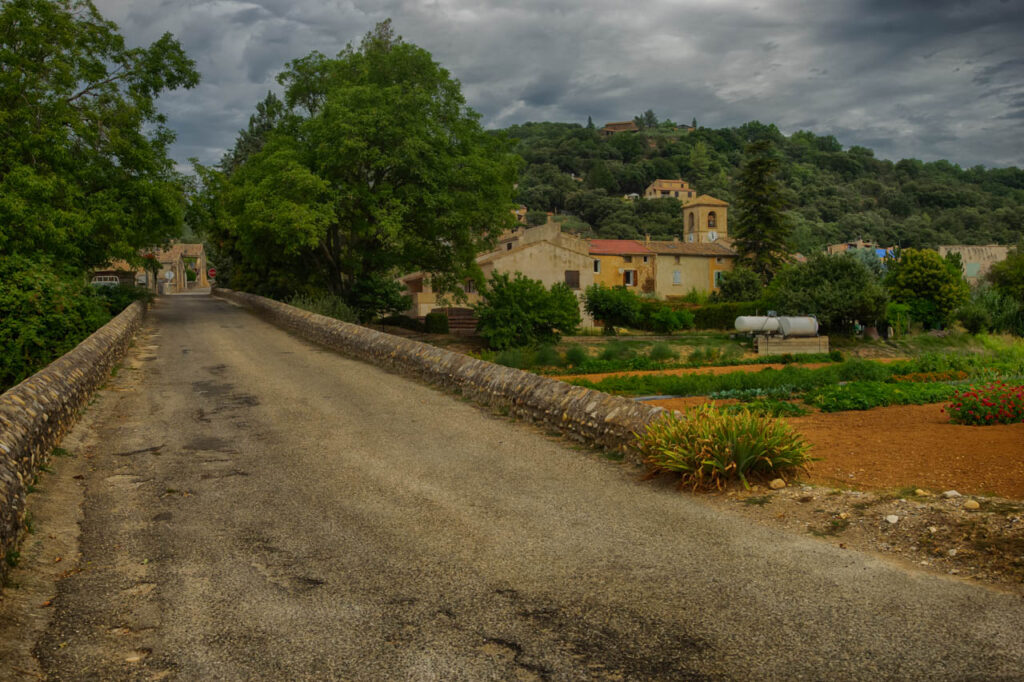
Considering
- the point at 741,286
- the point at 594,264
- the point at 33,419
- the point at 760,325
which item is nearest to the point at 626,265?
the point at 594,264

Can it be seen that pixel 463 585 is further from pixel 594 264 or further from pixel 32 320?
pixel 594 264

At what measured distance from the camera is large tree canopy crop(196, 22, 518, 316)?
29562mm

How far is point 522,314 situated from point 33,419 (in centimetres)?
2347

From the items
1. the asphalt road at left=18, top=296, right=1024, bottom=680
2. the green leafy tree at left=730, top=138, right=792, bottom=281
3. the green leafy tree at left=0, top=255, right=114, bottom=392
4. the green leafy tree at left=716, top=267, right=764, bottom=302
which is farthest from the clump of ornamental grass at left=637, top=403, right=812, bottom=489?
the green leafy tree at left=730, top=138, right=792, bottom=281

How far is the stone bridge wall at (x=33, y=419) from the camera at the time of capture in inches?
230

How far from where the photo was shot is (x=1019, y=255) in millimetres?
43969

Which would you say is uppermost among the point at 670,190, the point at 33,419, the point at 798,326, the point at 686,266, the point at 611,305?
the point at 670,190

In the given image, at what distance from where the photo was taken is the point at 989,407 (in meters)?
11.3

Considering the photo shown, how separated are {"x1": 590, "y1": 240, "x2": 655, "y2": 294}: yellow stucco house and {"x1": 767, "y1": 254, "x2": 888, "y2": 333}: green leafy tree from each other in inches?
1092

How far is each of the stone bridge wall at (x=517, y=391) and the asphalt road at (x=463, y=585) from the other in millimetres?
575

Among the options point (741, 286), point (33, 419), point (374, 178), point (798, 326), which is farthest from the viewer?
point (741, 286)

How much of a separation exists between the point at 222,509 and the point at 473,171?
1013 inches

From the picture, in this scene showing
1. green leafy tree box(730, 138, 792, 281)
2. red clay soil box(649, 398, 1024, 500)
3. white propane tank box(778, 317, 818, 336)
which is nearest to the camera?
red clay soil box(649, 398, 1024, 500)

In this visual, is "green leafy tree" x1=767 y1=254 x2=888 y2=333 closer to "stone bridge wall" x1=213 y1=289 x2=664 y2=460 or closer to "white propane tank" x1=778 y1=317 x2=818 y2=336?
"white propane tank" x1=778 y1=317 x2=818 y2=336
